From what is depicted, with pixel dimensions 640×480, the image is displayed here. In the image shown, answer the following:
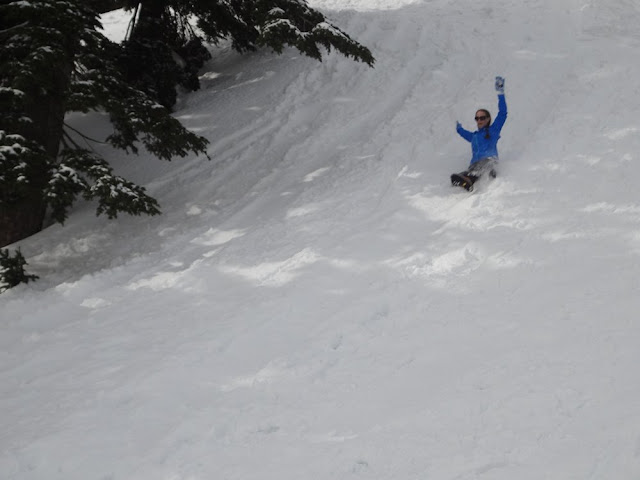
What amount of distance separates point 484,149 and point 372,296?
2498 mm

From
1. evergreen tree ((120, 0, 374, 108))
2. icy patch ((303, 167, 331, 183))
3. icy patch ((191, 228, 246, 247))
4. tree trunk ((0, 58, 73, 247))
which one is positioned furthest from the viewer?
evergreen tree ((120, 0, 374, 108))

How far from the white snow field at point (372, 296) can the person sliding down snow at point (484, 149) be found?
20cm

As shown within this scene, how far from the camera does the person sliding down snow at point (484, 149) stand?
6871mm

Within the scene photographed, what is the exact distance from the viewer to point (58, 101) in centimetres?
815

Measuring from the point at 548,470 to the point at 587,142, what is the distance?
4.60 m

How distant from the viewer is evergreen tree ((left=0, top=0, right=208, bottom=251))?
675cm

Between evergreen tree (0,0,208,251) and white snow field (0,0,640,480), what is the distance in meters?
0.97

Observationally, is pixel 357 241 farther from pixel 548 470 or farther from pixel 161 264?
pixel 548 470

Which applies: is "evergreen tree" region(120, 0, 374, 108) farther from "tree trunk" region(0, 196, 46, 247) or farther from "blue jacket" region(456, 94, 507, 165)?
"blue jacket" region(456, 94, 507, 165)

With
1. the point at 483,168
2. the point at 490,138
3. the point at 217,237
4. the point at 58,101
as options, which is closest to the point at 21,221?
the point at 58,101

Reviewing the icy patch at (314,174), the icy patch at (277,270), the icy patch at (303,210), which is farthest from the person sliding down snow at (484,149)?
the icy patch at (314,174)

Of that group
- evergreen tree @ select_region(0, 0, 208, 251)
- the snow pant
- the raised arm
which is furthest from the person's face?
evergreen tree @ select_region(0, 0, 208, 251)

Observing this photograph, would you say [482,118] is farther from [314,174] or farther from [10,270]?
[10,270]

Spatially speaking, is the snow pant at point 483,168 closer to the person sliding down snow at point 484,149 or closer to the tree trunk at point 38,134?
the person sliding down snow at point 484,149
